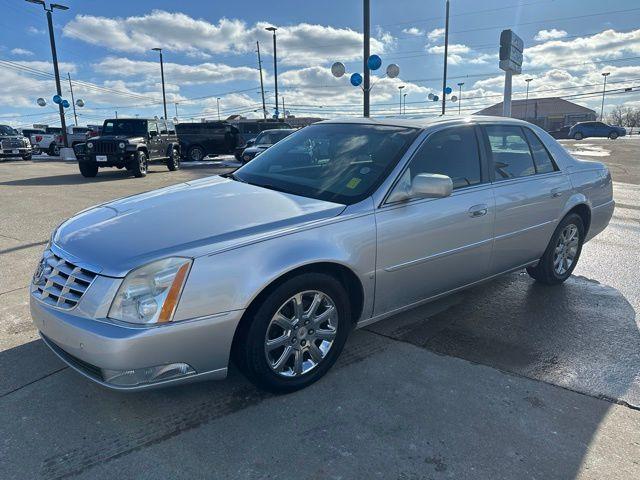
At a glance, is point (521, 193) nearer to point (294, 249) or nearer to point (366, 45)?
point (294, 249)

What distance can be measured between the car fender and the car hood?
0.22 feet

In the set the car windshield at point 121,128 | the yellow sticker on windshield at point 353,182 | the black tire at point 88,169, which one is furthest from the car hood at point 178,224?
the car windshield at point 121,128

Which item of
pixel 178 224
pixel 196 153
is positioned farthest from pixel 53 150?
pixel 178 224

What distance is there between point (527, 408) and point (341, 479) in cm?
123

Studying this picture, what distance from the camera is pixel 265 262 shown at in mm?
2580

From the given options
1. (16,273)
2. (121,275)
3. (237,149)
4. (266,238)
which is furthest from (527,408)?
(237,149)

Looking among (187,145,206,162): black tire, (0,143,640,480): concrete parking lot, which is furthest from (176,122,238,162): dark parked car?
(0,143,640,480): concrete parking lot

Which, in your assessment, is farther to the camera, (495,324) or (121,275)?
(495,324)

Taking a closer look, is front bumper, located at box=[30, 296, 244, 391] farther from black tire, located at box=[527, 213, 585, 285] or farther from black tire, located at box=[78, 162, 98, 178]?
black tire, located at box=[78, 162, 98, 178]

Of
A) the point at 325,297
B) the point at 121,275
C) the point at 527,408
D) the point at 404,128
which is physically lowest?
the point at 527,408

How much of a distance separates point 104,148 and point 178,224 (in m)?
13.9

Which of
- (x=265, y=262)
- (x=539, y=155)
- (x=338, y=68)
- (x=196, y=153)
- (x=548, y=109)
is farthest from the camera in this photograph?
(x=548, y=109)

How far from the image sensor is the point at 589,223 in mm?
4914

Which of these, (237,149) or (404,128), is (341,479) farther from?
(237,149)
